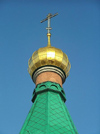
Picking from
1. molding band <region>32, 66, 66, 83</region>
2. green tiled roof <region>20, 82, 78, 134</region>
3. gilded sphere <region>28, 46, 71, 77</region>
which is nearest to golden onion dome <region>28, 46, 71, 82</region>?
gilded sphere <region>28, 46, 71, 77</region>

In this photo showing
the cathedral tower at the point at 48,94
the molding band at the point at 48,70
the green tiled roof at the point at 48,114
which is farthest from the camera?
the molding band at the point at 48,70

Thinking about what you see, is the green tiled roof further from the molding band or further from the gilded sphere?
the gilded sphere

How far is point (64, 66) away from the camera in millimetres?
13953

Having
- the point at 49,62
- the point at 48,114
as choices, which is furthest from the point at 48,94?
the point at 49,62

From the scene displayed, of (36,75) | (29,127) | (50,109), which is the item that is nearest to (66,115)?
(50,109)

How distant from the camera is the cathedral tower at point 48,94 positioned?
37.5ft

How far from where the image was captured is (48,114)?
38.8ft

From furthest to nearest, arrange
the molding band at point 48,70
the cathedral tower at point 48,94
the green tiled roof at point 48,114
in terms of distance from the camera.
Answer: the molding band at point 48,70 < the cathedral tower at point 48,94 < the green tiled roof at point 48,114

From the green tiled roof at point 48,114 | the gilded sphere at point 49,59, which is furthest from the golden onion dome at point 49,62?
the green tiled roof at point 48,114

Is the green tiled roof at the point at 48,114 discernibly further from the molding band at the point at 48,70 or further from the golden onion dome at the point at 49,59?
the golden onion dome at the point at 49,59

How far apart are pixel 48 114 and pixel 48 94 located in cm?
113

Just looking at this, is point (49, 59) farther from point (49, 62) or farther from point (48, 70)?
point (48, 70)

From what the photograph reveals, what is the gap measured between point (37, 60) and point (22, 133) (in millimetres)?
3364

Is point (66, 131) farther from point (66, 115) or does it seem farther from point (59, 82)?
point (59, 82)
